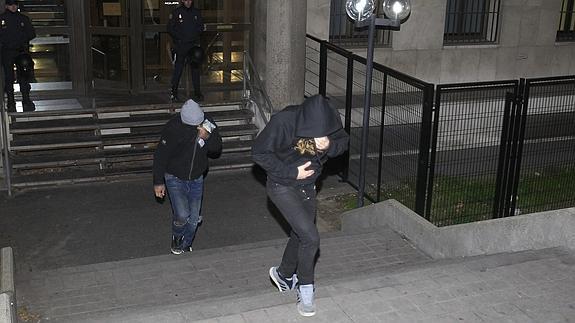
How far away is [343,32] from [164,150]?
289 inches

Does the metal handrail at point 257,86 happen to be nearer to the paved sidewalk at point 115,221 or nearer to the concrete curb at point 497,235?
the paved sidewalk at point 115,221

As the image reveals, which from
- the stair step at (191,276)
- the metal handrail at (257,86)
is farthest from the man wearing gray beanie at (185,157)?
the metal handrail at (257,86)

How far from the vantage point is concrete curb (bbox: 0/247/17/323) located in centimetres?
495

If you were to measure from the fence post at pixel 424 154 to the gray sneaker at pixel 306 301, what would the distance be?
3292mm

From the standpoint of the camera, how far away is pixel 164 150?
7473 mm

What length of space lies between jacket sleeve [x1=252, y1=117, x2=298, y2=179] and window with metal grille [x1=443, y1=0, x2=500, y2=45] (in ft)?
33.1

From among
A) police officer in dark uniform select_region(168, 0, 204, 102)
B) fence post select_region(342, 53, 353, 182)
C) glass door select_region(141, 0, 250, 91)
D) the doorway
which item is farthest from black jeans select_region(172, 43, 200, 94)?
fence post select_region(342, 53, 353, 182)

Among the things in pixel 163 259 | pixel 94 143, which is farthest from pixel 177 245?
pixel 94 143

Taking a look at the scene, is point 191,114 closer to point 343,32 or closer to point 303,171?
point 303,171

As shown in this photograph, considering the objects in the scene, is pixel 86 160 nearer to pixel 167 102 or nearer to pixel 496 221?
pixel 167 102

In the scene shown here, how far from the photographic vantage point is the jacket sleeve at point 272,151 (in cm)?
537

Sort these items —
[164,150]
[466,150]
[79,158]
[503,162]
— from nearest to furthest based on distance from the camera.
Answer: [164,150] → [503,162] → [466,150] → [79,158]

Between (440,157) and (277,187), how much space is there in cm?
453

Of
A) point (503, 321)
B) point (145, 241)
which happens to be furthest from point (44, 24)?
point (503, 321)
